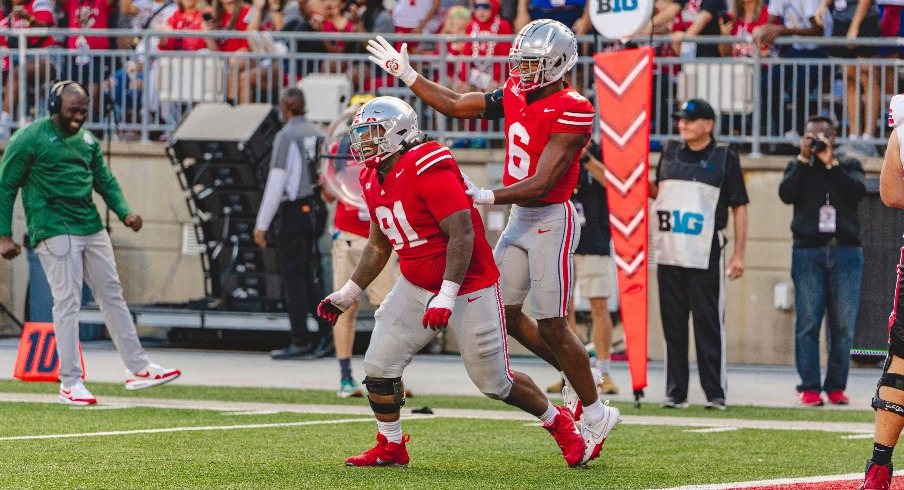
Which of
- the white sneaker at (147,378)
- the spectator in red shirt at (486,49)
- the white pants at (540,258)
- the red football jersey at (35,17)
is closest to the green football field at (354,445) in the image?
the white sneaker at (147,378)

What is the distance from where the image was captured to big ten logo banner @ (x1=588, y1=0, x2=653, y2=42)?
10.7m

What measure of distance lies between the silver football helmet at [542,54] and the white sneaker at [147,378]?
4.08m

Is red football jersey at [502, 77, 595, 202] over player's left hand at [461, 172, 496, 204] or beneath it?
over

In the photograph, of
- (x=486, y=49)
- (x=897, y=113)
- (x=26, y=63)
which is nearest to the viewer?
(x=897, y=113)

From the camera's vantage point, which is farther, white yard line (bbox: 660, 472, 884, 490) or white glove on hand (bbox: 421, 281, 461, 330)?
white glove on hand (bbox: 421, 281, 461, 330)

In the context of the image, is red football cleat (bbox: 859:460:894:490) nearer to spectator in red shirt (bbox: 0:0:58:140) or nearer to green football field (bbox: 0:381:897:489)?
green football field (bbox: 0:381:897:489)

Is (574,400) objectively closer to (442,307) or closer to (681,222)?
(442,307)

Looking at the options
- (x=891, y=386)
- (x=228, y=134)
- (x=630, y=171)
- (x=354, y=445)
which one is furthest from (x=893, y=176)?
(x=228, y=134)

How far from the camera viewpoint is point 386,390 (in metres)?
7.19

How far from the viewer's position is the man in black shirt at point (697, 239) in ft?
35.0

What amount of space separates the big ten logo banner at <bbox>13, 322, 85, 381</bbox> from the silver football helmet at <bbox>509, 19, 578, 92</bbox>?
17.0 ft

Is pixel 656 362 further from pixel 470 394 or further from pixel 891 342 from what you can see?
pixel 891 342

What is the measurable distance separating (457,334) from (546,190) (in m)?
0.85

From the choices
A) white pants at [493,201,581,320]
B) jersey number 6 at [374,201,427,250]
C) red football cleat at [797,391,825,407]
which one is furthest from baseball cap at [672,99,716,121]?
jersey number 6 at [374,201,427,250]
